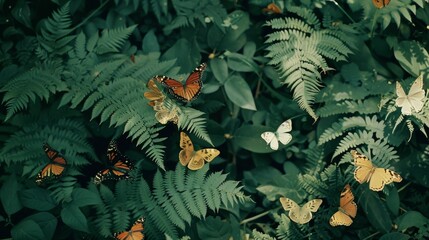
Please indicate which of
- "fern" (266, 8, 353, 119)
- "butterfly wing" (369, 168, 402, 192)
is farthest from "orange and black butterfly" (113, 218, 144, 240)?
"butterfly wing" (369, 168, 402, 192)

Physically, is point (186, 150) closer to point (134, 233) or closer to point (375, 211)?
point (134, 233)

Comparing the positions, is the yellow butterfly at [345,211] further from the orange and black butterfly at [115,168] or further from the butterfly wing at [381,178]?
the orange and black butterfly at [115,168]

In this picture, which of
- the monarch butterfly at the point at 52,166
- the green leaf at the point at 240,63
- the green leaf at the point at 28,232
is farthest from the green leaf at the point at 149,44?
the green leaf at the point at 28,232

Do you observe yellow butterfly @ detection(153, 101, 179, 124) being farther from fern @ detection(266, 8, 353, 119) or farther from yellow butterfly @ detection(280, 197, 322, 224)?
yellow butterfly @ detection(280, 197, 322, 224)

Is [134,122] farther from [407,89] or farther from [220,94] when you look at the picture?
[407,89]

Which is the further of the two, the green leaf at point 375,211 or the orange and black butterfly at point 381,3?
the green leaf at point 375,211
